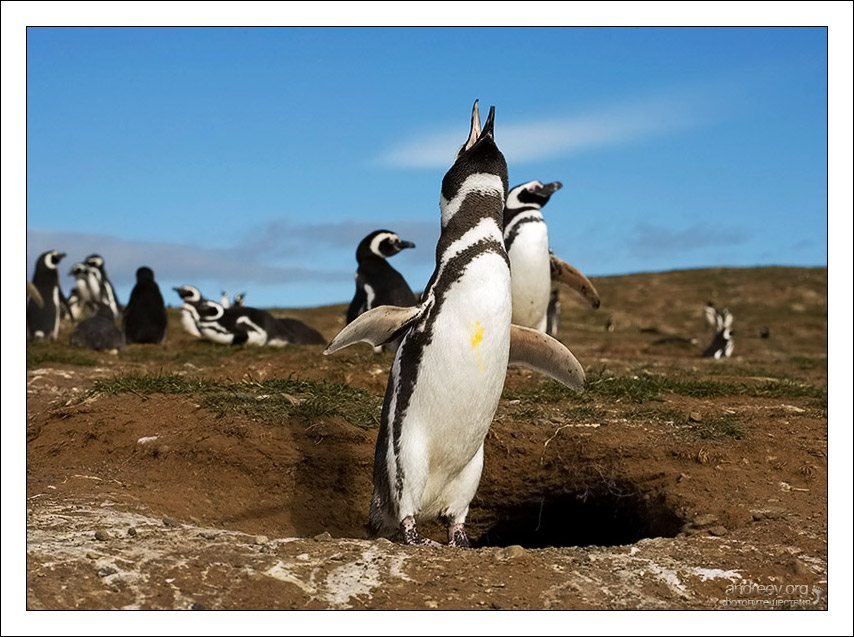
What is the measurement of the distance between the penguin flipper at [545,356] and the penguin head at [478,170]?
2.46 feet

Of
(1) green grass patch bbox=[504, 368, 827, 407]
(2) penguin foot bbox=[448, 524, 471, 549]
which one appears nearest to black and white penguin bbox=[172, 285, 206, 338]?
(1) green grass patch bbox=[504, 368, 827, 407]

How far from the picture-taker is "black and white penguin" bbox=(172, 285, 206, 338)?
15031mm

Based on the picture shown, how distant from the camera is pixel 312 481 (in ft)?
19.3

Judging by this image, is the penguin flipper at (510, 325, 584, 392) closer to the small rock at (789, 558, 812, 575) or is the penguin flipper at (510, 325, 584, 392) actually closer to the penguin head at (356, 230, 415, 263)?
the small rock at (789, 558, 812, 575)

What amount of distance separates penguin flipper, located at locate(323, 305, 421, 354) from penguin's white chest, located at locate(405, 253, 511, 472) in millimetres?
160

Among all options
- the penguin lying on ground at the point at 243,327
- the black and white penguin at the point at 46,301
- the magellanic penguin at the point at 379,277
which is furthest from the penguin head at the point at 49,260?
the magellanic penguin at the point at 379,277

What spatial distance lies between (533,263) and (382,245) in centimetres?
313

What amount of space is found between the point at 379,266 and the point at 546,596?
26.1 ft

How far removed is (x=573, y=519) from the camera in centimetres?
620

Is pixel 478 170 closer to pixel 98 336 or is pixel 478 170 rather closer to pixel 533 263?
pixel 533 263

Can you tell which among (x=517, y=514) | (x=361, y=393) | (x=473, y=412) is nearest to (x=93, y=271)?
(x=361, y=393)

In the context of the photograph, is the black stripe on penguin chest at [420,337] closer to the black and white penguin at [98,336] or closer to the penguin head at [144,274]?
the black and white penguin at [98,336]

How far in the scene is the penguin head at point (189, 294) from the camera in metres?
15.7

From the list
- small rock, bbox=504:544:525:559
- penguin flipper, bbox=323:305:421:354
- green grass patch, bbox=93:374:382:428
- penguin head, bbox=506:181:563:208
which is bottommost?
small rock, bbox=504:544:525:559
